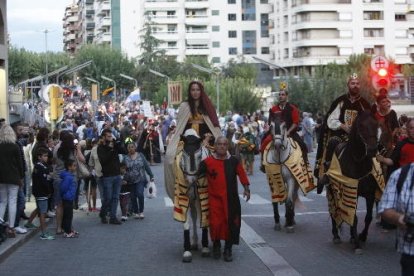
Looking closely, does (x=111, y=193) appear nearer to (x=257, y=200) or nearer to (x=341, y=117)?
(x=341, y=117)

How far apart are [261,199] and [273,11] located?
91.0 m

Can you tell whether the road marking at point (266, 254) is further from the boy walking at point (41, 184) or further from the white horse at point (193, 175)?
the boy walking at point (41, 184)

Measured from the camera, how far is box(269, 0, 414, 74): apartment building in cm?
9744

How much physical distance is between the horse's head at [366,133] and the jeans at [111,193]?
553 cm

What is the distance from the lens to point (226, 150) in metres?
11.2

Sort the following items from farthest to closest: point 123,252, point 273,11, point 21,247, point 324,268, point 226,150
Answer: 1. point 273,11
2. point 21,247
3. point 123,252
4. point 226,150
5. point 324,268

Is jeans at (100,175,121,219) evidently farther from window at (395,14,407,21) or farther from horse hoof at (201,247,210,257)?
window at (395,14,407,21)

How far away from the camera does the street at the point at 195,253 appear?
34.4 ft

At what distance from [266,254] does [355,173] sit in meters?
1.69

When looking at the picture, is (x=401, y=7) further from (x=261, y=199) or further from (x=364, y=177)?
(x=364, y=177)

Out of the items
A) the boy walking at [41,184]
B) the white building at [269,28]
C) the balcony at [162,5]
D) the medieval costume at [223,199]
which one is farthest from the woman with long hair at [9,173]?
the balcony at [162,5]

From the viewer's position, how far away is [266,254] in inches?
454

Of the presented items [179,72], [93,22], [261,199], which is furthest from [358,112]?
[93,22]

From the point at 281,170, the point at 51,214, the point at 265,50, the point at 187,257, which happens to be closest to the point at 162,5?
the point at 265,50
